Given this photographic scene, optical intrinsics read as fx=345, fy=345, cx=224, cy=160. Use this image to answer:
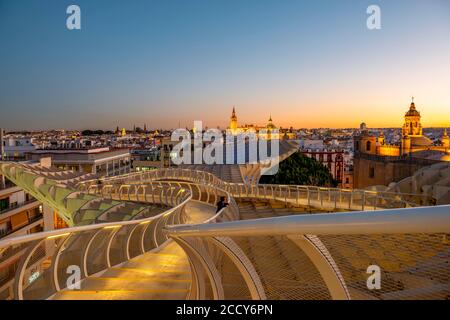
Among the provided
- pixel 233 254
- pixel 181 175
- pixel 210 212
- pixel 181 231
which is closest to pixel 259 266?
pixel 233 254

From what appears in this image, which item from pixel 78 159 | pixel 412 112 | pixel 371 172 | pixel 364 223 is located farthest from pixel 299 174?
pixel 412 112

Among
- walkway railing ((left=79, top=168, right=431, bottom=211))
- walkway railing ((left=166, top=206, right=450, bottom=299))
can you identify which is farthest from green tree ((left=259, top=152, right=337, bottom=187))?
walkway railing ((left=166, top=206, right=450, bottom=299))

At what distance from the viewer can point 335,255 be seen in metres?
1.98

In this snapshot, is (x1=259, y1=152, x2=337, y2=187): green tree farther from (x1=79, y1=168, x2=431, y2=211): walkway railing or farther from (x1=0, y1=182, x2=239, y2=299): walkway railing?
(x1=0, y1=182, x2=239, y2=299): walkway railing

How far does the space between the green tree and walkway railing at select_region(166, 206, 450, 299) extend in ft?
92.0

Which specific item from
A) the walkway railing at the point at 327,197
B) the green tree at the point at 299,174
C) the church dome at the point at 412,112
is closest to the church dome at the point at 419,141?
the church dome at the point at 412,112

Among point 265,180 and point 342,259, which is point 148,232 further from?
point 265,180

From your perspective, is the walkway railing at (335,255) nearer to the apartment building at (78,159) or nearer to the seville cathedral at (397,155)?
the seville cathedral at (397,155)

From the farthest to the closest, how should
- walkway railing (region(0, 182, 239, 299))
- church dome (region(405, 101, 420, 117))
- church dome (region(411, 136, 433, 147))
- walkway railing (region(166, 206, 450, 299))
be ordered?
church dome (region(405, 101, 420, 117)) < church dome (region(411, 136, 433, 147)) < walkway railing (region(0, 182, 239, 299)) < walkway railing (region(166, 206, 450, 299))

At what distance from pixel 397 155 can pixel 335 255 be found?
5333cm

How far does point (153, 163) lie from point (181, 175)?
3943cm

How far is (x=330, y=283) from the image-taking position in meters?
1.95

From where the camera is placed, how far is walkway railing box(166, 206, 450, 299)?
56.6 inches

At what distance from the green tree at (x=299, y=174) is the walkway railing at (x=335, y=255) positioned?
28.0 metres
